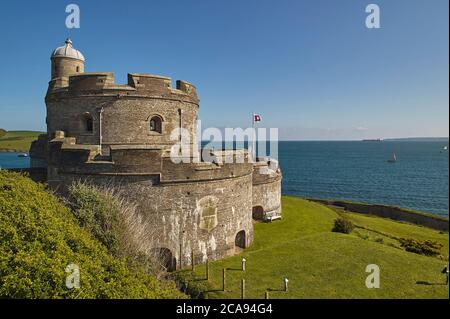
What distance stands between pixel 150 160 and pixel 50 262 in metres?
7.79

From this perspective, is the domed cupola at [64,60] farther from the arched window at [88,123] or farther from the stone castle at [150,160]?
the arched window at [88,123]

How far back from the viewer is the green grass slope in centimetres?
675

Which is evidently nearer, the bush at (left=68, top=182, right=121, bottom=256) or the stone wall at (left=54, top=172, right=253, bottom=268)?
the bush at (left=68, top=182, right=121, bottom=256)

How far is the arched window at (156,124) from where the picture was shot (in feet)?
59.1

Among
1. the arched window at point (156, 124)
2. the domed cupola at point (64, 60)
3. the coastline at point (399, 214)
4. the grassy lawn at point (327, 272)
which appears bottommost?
the coastline at point (399, 214)

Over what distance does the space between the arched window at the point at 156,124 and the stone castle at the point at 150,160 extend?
0.06m

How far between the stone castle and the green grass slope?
4458 mm

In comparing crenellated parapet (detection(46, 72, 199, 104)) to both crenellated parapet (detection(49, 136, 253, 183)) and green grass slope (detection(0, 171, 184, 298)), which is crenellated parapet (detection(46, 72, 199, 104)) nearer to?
crenellated parapet (detection(49, 136, 253, 183))

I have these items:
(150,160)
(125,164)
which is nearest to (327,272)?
(150,160)

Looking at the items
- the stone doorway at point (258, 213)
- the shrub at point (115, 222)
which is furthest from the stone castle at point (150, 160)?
the stone doorway at point (258, 213)

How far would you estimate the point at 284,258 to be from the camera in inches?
590

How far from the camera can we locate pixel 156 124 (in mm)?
18156

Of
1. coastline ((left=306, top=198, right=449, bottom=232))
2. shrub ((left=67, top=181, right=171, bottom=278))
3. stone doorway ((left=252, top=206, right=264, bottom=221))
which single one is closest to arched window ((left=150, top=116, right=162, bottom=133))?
shrub ((left=67, top=181, right=171, bottom=278))

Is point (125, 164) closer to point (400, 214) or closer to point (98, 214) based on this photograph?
point (98, 214)
